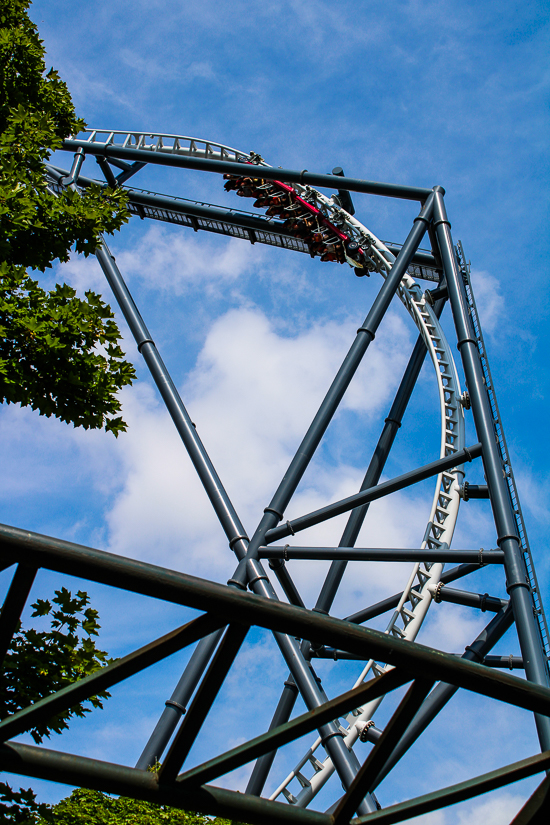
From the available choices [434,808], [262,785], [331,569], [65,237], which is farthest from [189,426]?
[434,808]

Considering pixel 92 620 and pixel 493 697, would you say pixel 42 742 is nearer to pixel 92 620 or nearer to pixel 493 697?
pixel 92 620

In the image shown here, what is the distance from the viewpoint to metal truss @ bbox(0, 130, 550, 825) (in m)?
2.20

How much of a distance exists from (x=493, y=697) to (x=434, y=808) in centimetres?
54

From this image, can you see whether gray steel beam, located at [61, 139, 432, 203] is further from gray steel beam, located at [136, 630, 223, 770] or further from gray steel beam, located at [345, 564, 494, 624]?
gray steel beam, located at [136, 630, 223, 770]

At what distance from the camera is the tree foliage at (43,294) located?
4.43 metres

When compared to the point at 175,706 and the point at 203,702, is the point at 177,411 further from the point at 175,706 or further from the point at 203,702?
the point at 203,702

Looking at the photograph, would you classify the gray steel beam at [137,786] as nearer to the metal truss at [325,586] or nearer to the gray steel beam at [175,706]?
the metal truss at [325,586]

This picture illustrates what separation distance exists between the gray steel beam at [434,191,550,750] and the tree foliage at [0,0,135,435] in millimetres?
3811

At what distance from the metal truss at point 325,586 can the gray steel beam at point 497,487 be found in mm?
17

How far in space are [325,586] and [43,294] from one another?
Answer: 6017mm

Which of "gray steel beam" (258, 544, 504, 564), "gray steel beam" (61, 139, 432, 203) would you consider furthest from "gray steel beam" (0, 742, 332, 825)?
"gray steel beam" (61, 139, 432, 203)

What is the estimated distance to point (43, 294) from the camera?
15.0ft

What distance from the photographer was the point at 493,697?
2.29 meters

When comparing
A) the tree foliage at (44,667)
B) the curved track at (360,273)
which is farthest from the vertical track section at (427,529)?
the tree foliage at (44,667)
